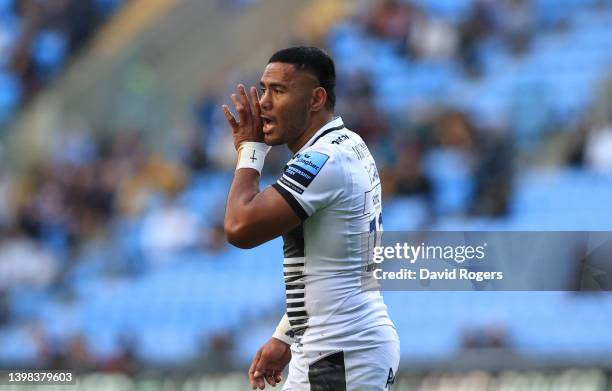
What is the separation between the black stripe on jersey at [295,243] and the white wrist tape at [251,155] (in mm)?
243

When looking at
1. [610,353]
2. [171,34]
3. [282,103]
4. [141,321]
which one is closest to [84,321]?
[141,321]

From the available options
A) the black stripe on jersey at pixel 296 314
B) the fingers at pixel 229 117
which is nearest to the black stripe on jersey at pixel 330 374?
the black stripe on jersey at pixel 296 314

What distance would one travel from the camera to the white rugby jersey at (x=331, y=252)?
3.84 meters

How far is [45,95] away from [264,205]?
25.1 ft

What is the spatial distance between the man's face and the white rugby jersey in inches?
4.1

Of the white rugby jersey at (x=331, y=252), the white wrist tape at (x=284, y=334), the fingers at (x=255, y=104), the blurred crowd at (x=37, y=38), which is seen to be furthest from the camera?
the blurred crowd at (x=37, y=38)

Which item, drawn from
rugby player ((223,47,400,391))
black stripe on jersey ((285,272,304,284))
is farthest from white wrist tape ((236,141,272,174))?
black stripe on jersey ((285,272,304,284))

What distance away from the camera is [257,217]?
3.72m

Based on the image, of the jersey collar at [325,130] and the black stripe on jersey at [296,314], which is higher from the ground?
the jersey collar at [325,130]

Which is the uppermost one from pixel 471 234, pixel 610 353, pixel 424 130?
pixel 424 130

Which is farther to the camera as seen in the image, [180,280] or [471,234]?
[180,280]

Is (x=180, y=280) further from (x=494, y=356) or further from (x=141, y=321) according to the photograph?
(x=494, y=356)

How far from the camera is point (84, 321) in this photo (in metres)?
10.1

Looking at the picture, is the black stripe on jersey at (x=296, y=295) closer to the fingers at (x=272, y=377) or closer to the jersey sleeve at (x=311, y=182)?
the jersey sleeve at (x=311, y=182)
